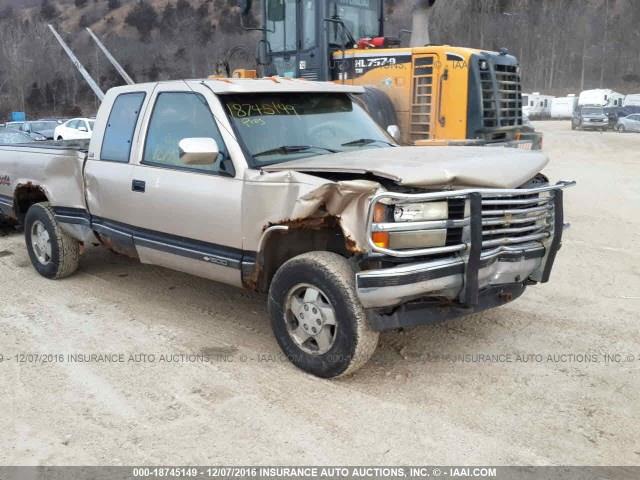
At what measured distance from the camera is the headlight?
3.94 meters

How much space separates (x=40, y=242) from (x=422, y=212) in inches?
178

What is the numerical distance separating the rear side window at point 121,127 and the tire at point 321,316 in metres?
2.13

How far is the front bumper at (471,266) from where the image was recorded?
3.82 m

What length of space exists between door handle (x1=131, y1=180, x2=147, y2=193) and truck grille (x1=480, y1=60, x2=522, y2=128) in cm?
557

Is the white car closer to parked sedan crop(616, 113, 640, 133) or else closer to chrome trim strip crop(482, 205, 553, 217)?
chrome trim strip crop(482, 205, 553, 217)

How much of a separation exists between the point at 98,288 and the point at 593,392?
4.57 meters

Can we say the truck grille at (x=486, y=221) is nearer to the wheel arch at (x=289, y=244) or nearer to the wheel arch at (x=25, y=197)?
the wheel arch at (x=289, y=244)

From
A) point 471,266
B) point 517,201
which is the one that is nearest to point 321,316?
point 471,266

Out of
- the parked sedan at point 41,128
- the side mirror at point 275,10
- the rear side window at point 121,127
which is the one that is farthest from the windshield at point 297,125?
the parked sedan at point 41,128

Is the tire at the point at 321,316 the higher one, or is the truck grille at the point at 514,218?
the truck grille at the point at 514,218

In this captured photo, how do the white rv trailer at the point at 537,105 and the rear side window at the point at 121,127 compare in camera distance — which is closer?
the rear side window at the point at 121,127

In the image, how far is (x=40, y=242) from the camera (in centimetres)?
677

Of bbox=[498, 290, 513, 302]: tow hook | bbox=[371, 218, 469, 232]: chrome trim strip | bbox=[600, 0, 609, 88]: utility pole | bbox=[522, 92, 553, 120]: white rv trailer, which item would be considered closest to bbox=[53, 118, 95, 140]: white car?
bbox=[498, 290, 513, 302]: tow hook

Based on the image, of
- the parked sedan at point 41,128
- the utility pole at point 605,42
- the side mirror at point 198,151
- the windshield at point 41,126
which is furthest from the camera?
the utility pole at point 605,42
